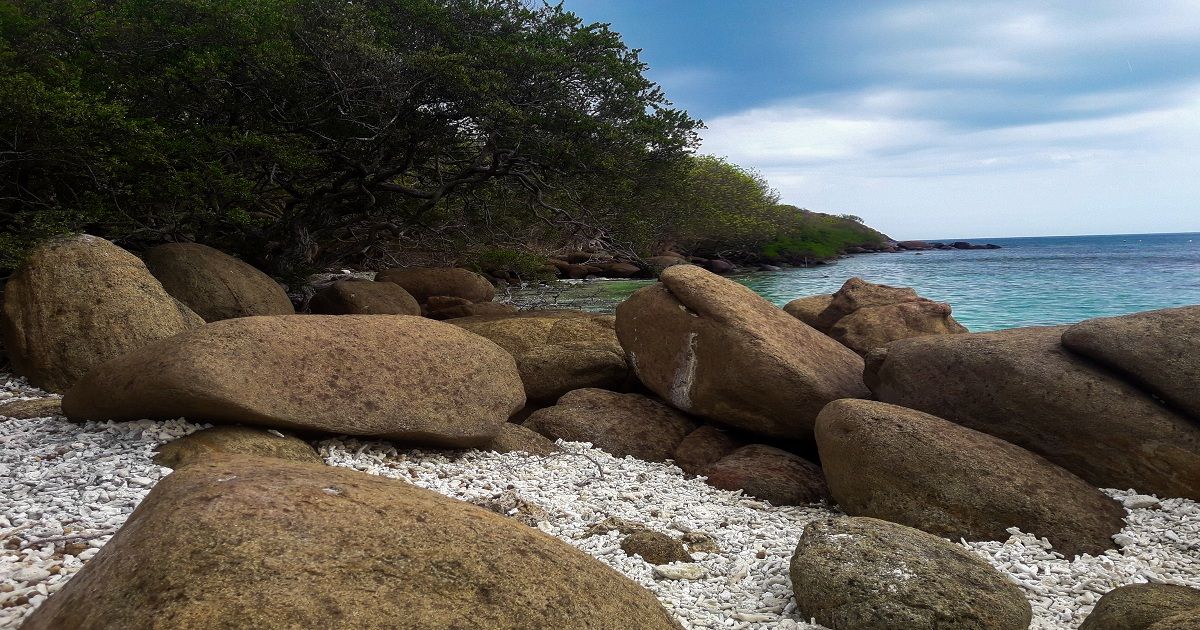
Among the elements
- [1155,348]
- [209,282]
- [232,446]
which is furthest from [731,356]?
[209,282]

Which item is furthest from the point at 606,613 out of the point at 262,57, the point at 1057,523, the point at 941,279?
the point at 941,279

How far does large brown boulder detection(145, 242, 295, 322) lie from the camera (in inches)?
451

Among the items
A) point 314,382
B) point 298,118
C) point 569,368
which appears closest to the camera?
point 314,382

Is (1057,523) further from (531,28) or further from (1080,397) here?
(531,28)

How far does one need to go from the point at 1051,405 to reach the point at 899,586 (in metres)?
3.48

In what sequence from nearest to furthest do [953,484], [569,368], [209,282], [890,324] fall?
[953,484]
[569,368]
[890,324]
[209,282]

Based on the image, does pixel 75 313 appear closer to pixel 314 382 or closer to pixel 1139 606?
pixel 314 382

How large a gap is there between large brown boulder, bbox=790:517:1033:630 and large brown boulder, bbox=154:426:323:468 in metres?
3.90

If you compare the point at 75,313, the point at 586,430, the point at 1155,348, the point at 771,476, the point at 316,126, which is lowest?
the point at 771,476

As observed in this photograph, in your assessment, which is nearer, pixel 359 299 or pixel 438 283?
pixel 359 299

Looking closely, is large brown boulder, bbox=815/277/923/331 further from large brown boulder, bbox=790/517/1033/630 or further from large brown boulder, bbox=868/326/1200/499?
large brown boulder, bbox=790/517/1033/630

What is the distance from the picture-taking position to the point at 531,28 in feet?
52.3

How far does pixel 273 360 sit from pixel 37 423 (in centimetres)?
229

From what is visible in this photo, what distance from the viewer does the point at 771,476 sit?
7496mm
